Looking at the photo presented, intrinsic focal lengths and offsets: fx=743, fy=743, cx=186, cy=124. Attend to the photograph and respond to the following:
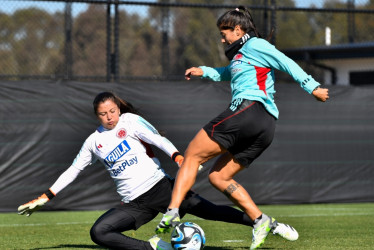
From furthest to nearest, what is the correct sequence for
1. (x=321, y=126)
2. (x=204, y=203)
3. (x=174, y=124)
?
(x=321, y=126) → (x=174, y=124) → (x=204, y=203)

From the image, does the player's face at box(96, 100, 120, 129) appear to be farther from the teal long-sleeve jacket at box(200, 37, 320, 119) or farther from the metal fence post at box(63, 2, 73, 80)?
the metal fence post at box(63, 2, 73, 80)

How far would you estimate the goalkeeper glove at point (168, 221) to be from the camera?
5.52m

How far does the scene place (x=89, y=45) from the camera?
24.3 meters

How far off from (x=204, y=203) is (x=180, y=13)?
24313 millimetres

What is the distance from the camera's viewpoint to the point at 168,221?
18.2 ft

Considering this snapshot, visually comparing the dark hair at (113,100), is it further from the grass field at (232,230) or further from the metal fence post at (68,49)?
the metal fence post at (68,49)

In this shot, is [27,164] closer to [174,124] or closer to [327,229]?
[174,124]

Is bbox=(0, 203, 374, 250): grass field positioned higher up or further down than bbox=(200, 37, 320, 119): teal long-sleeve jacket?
further down

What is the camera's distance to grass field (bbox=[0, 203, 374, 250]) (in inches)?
281

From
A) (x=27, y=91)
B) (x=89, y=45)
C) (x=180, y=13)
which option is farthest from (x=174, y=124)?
(x=180, y=13)

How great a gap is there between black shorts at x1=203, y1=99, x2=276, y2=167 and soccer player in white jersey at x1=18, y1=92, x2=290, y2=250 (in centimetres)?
55

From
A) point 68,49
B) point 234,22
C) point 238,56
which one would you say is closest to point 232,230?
point 238,56

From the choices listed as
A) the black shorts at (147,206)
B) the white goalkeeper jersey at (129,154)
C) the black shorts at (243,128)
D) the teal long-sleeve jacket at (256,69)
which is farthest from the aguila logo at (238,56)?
the black shorts at (147,206)

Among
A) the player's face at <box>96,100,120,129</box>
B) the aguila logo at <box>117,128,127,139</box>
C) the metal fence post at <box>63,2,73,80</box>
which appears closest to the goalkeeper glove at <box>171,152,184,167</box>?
the aguila logo at <box>117,128,127,139</box>
